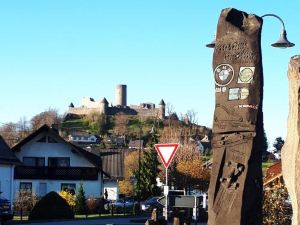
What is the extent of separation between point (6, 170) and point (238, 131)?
3546 cm

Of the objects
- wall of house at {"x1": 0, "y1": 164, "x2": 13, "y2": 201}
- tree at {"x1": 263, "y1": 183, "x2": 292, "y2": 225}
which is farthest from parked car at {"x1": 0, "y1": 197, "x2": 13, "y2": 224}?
tree at {"x1": 263, "y1": 183, "x2": 292, "y2": 225}

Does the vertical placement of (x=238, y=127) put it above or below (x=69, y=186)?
above

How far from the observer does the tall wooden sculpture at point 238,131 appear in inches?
653

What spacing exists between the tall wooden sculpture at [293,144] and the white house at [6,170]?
40.0 meters

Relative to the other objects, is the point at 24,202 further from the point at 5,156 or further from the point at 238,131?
the point at 238,131

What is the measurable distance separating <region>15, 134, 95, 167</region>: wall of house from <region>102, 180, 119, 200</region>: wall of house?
1692 centimetres

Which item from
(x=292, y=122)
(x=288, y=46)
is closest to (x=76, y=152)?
(x=288, y=46)

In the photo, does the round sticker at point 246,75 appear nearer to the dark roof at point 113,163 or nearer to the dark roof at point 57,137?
the dark roof at point 57,137

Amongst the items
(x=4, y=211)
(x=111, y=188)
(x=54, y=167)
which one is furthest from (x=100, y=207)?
(x=111, y=188)

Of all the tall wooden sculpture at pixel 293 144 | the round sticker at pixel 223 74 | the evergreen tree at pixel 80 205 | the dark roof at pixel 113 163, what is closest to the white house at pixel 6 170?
the evergreen tree at pixel 80 205

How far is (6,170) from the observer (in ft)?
164

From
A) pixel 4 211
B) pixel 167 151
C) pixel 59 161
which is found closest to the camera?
pixel 167 151

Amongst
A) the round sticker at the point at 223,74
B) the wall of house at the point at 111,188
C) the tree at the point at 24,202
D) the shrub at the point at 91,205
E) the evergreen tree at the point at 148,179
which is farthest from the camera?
the wall of house at the point at 111,188

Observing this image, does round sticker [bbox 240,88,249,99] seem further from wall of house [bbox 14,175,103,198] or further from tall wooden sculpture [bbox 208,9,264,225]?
wall of house [bbox 14,175,103,198]
